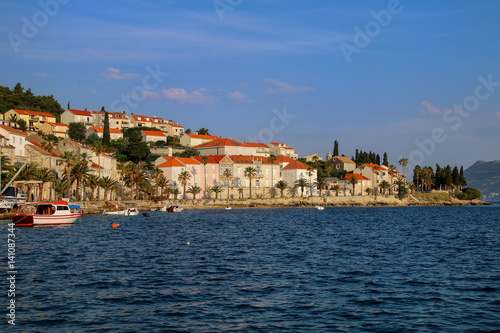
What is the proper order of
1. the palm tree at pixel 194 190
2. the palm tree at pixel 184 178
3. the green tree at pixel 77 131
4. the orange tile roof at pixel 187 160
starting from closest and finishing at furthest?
the palm tree at pixel 184 178 < the palm tree at pixel 194 190 < the orange tile roof at pixel 187 160 < the green tree at pixel 77 131

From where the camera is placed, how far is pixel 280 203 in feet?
483

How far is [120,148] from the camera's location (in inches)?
6373

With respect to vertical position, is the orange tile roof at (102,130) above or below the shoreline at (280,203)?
above

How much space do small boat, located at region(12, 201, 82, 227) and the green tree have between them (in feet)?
348

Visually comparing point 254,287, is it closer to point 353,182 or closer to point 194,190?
point 194,190

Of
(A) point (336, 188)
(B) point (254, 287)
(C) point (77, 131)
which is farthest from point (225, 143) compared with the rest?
(B) point (254, 287)

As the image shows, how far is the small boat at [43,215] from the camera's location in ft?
193

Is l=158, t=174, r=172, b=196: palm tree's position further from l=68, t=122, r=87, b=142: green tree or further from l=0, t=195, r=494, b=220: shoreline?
l=68, t=122, r=87, b=142: green tree

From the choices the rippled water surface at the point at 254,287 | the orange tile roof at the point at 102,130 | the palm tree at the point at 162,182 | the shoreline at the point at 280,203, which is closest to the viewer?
the rippled water surface at the point at 254,287

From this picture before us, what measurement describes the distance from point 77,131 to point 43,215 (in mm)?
113332

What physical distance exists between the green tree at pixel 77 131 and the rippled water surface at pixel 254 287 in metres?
129

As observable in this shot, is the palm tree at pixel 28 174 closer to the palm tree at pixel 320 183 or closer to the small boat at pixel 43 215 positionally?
the small boat at pixel 43 215

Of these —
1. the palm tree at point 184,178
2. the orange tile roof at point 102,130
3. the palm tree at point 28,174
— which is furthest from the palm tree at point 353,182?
the palm tree at point 28,174

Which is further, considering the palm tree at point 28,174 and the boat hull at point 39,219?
the palm tree at point 28,174
